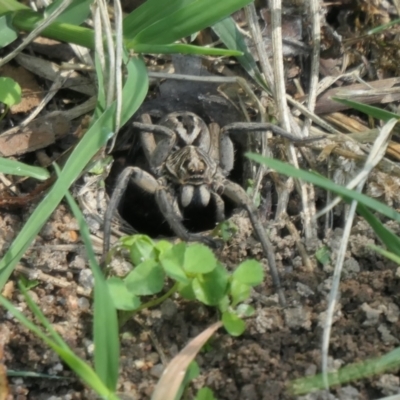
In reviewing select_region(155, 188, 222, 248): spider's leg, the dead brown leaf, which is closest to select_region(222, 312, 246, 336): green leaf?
select_region(155, 188, 222, 248): spider's leg

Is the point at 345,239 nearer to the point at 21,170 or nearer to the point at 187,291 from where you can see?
the point at 187,291

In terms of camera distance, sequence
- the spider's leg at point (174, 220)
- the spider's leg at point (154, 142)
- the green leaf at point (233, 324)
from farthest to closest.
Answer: the spider's leg at point (154, 142) < the spider's leg at point (174, 220) < the green leaf at point (233, 324)

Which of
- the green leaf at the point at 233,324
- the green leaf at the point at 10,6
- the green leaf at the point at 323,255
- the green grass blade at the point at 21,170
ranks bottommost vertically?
the green leaf at the point at 233,324

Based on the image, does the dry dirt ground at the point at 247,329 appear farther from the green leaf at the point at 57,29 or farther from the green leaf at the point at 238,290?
the green leaf at the point at 57,29

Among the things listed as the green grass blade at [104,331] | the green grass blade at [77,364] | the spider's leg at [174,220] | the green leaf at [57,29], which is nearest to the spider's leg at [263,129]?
the spider's leg at [174,220]

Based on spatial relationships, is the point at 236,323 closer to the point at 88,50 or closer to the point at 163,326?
the point at 163,326

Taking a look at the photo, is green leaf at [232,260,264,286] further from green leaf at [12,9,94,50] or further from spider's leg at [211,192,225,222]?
green leaf at [12,9,94,50]

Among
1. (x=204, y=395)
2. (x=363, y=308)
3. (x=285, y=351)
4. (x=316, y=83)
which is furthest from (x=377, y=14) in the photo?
(x=204, y=395)

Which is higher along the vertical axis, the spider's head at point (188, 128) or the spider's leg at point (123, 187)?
the spider's head at point (188, 128)
